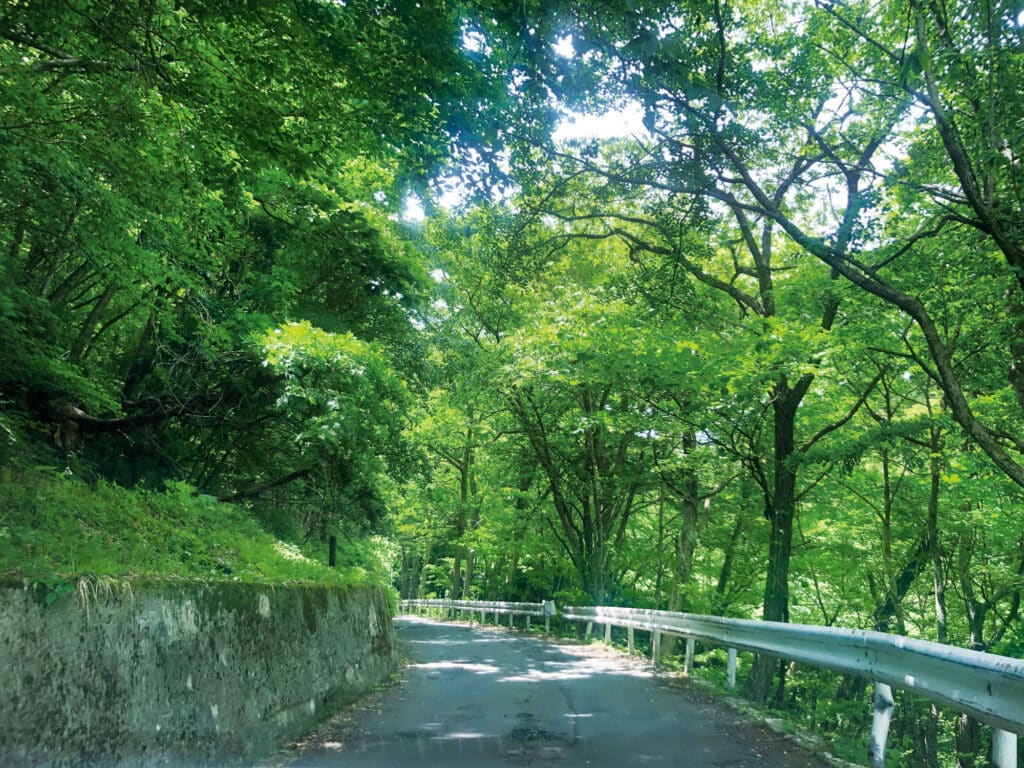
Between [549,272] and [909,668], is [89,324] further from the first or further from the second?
[909,668]

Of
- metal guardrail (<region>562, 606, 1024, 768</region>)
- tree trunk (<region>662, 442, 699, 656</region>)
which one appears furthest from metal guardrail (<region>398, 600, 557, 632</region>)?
metal guardrail (<region>562, 606, 1024, 768</region>)

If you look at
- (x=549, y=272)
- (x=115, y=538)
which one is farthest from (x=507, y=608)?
(x=115, y=538)

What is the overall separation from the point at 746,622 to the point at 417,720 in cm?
365

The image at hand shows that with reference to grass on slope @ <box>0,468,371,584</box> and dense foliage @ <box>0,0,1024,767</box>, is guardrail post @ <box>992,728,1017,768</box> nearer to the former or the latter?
dense foliage @ <box>0,0,1024,767</box>

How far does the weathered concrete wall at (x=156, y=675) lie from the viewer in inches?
134

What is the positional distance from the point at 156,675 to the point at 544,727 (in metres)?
3.63

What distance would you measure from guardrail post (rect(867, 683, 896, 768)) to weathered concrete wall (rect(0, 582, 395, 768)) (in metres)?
4.58

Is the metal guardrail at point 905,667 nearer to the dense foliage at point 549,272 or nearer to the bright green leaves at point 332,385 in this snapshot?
the dense foliage at point 549,272

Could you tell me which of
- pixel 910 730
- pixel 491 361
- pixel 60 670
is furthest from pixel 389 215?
pixel 910 730

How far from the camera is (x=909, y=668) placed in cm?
425

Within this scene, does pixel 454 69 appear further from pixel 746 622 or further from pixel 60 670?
pixel 746 622

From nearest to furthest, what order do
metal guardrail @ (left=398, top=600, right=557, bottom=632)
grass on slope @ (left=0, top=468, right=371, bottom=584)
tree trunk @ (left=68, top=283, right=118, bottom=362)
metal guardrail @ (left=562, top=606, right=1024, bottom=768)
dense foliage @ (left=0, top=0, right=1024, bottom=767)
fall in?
1. metal guardrail @ (left=562, top=606, right=1024, bottom=768)
2. grass on slope @ (left=0, top=468, right=371, bottom=584)
3. dense foliage @ (left=0, top=0, right=1024, bottom=767)
4. tree trunk @ (left=68, top=283, right=118, bottom=362)
5. metal guardrail @ (left=398, top=600, right=557, bottom=632)

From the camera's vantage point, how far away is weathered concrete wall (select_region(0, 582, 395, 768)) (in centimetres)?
339

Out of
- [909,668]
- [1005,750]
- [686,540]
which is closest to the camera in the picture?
[1005,750]
